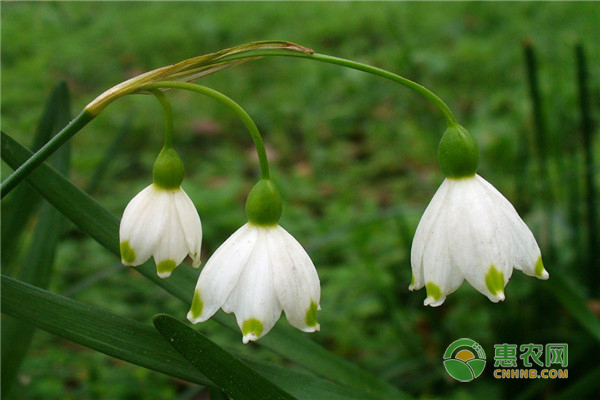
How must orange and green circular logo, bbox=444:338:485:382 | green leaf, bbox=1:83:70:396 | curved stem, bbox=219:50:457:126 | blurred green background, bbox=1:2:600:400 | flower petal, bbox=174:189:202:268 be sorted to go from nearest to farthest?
curved stem, bbox=219:50:457:126
flower petal, bbox=174:189:202:268
green leaf, bbox=1:83:70:396
orange and green circular logo, bbox=444:338:485:382
blurred green background, bbox=1:2:600:400

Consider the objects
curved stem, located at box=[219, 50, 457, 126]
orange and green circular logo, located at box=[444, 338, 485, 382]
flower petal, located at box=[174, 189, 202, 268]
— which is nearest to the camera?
curved stem, located at box=[219, 50, 457, 126]

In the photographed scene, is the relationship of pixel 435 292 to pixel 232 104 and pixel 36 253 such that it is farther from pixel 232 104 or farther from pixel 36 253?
pixel 36 253

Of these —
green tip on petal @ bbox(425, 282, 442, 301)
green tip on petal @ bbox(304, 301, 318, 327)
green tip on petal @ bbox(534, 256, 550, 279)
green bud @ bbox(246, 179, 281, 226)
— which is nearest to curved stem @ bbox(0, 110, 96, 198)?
green bud @ bbox(246, 179, 281, 226)

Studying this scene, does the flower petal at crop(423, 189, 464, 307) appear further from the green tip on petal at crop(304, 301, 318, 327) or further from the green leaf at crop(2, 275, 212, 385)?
the green leaf at crop(2, 275, 212, 385)

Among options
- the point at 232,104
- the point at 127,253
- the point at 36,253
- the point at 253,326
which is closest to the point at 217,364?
the point at 253,326

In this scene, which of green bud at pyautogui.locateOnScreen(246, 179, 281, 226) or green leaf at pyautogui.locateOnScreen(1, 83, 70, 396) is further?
green leaf at pyautogui.locateOnScreen(1, 83, 70, 396)

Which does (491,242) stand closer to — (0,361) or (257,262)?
(257,262)

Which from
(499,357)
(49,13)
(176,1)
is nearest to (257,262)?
(499,357)
